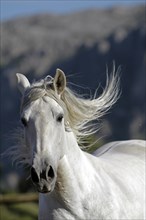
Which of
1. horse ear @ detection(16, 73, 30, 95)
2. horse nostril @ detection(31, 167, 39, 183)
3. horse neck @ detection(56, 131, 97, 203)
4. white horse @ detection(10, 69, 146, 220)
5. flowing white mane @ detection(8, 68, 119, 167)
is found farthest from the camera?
horse ear @ detection(16, 73, 30, 95)

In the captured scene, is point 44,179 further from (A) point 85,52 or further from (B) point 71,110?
(A) point 85,52

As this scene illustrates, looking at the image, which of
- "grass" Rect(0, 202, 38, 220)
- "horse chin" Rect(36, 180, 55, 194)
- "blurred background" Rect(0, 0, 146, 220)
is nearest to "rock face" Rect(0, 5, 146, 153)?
"blurred background" Rect(0, 0, 146, 220)

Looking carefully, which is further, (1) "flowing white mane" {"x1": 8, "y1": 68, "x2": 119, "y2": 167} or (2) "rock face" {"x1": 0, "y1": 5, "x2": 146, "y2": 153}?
(2) "rock face" {"x1": 0, "y1": 5, "x2": 146, "y2": 153}

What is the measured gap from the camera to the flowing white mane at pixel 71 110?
5.98 m

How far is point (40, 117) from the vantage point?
18.9ft

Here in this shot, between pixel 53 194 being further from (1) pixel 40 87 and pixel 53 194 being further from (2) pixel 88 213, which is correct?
(1) pixel 40 87

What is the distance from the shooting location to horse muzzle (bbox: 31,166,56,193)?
217 inches

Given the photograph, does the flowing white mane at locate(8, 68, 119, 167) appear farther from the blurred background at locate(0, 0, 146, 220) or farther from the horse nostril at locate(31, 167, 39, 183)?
the blurred background at locate(0, 0, 146, 220)

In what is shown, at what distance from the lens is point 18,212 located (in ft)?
45.0

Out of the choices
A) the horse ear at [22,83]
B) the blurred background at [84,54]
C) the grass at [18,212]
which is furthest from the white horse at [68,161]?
the blurred background at [84,54]

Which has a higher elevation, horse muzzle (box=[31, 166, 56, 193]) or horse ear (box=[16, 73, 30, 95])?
horse ear (box=[16, 73, 30, 95])

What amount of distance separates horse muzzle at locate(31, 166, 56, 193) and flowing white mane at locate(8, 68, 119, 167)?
413 millimetres

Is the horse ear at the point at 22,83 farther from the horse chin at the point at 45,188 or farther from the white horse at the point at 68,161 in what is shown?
the horse chin at the point at 45,188

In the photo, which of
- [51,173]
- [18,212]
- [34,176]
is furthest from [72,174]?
[18,212]
